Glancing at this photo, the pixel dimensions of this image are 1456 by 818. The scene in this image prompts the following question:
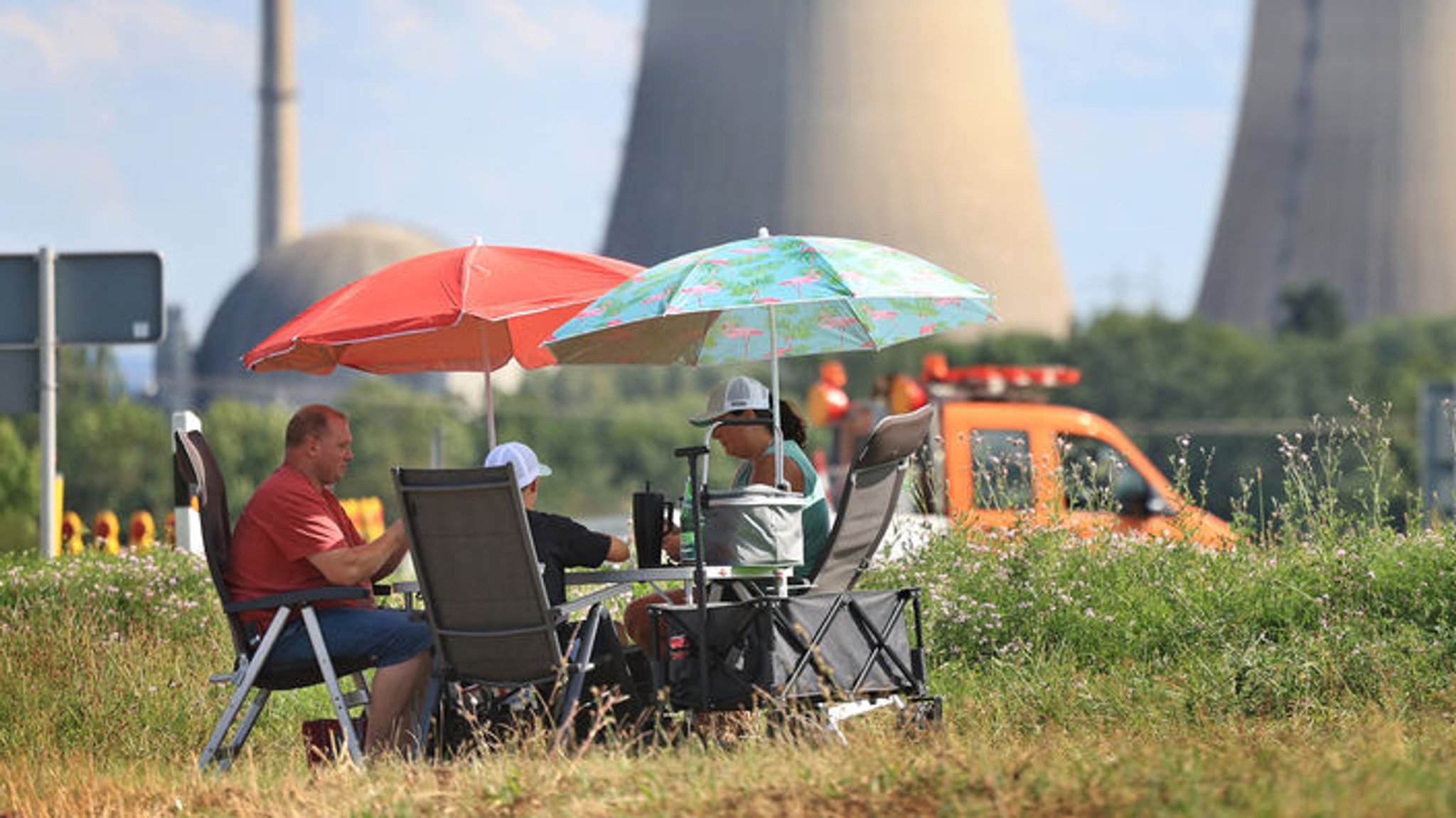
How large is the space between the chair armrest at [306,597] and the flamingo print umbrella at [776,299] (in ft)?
2.95

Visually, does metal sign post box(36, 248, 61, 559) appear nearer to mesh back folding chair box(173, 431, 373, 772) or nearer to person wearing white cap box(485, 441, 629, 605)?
mesh back folding chair box(173, 431, 373, 772)

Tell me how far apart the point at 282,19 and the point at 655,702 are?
56.2 meters

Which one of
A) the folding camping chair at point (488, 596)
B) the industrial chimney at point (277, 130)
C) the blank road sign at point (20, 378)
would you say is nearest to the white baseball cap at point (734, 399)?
the folding camping chair at point (488, 596)

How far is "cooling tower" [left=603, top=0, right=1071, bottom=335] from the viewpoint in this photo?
4172cm

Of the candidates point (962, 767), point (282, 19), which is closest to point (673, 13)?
point (282, 19)

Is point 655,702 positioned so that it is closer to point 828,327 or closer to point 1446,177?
point 828,327

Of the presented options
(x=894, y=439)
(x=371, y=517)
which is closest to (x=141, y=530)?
(x=371, y=517)

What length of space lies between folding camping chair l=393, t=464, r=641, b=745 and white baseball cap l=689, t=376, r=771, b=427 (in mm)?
719

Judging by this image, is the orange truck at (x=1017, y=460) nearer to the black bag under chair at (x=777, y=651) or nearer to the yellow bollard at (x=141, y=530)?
the black bag under chair at (x=777, y=651)

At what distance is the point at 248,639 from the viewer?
17.0 feet

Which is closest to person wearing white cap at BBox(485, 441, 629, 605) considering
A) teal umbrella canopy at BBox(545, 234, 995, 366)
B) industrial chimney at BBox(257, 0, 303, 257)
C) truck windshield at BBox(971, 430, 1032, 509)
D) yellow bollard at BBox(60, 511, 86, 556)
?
teal umbrella canopy at BBox(545, 234, 995, 366)

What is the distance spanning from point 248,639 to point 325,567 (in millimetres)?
324

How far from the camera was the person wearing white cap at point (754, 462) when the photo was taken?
5449 mm

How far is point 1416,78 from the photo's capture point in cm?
4272
